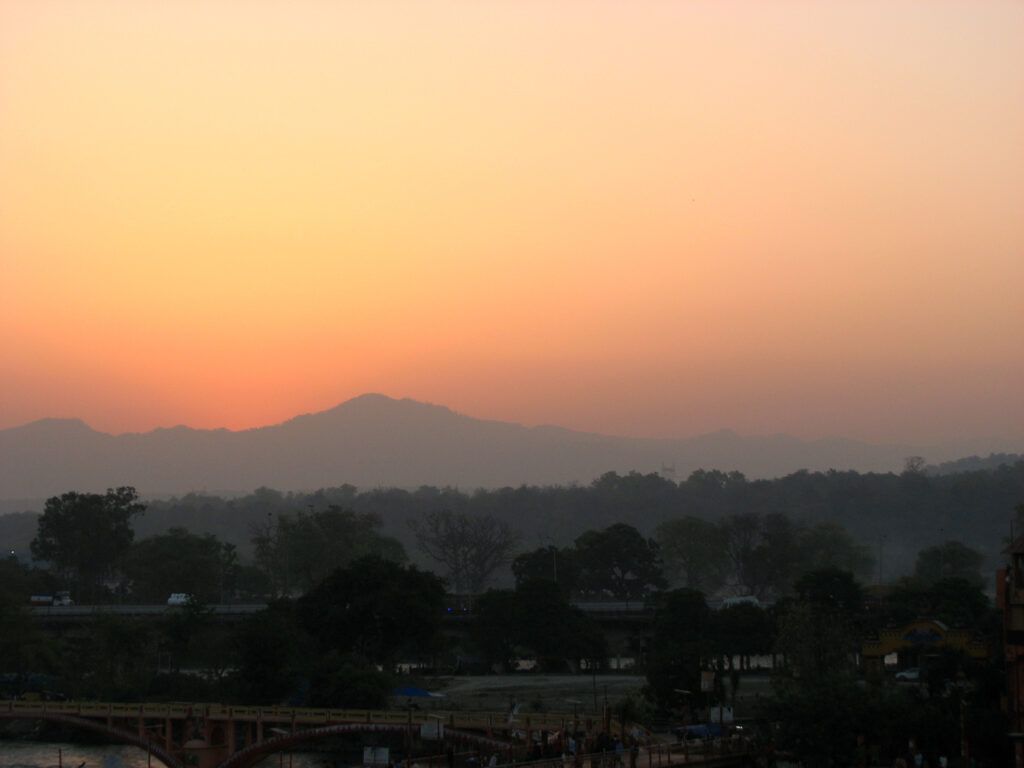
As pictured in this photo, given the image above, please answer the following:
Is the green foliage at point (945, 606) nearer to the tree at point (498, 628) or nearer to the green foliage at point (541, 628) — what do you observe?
the green foliage at point (541, 628)

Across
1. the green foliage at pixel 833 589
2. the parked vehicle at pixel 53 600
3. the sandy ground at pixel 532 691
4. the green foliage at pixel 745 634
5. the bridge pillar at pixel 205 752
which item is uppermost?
the green foliage at pixel 833 589

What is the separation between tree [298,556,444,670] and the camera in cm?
6881

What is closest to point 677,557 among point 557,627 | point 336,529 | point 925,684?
point 336,529

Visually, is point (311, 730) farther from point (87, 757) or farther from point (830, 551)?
point (830, 551)

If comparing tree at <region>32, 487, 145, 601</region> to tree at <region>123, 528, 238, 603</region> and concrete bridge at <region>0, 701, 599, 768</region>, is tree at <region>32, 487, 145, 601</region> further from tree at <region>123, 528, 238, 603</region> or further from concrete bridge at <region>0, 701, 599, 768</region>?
concrete bridge at <region>0, 701, 599, 768</region>

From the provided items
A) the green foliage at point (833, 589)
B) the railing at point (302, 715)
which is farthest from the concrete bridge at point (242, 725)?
the green foliage at point (833, 589)

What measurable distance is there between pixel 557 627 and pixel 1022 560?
4684 centimetres

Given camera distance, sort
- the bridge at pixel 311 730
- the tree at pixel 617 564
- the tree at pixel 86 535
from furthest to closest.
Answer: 1. the tree at pixel 86 535
2. the tree at pixel 617 564
3. the bridge at pixel 311 730

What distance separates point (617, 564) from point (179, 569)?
107 feet

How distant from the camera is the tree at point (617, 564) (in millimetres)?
103312

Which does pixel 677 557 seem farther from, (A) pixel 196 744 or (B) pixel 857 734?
(B) pixel 857 734

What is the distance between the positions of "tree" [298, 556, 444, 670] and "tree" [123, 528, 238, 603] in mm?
40509

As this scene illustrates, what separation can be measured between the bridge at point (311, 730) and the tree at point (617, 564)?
155 feet

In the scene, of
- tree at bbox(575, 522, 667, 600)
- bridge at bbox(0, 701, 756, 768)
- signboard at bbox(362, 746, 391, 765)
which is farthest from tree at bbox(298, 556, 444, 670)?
tree at bbox(575, 522, 667, 600)
